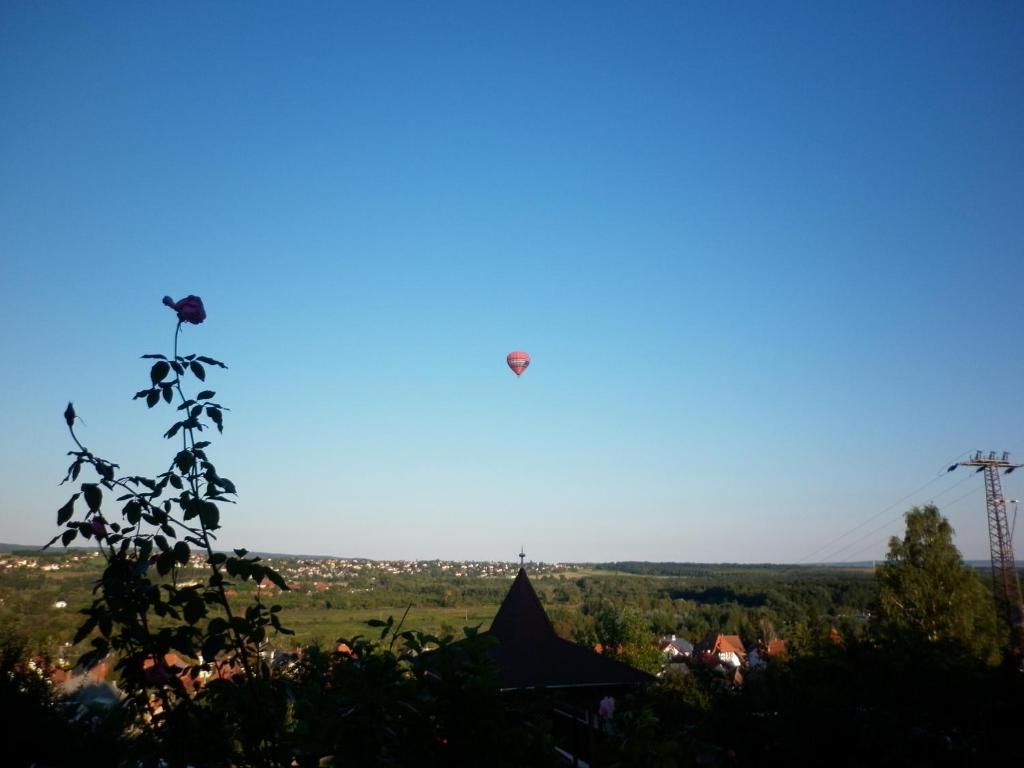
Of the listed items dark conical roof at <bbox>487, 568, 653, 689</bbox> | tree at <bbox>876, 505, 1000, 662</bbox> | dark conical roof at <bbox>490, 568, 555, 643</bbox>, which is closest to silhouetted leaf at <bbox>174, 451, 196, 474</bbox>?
dark conical roof at <bbox>487, 568, 653, 689</bbox>

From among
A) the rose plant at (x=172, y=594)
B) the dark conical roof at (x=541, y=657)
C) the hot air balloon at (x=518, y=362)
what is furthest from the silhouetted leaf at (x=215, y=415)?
the hot air balloon at (x=518, y=362)

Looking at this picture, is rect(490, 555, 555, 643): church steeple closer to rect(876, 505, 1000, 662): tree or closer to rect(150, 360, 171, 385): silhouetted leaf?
rect(150, 360, 171, 385): silhouetted leaf

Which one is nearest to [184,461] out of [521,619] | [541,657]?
[541,657]

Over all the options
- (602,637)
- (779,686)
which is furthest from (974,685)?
(602,637)

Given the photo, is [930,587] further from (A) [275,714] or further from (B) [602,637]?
(A) [275,714]

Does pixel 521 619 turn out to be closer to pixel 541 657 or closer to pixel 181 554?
pixel 541 657

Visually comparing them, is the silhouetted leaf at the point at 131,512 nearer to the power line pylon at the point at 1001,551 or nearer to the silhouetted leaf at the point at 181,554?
the silhouetted leaf at the point at 181,554

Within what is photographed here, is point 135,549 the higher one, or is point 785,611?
point 135,549
